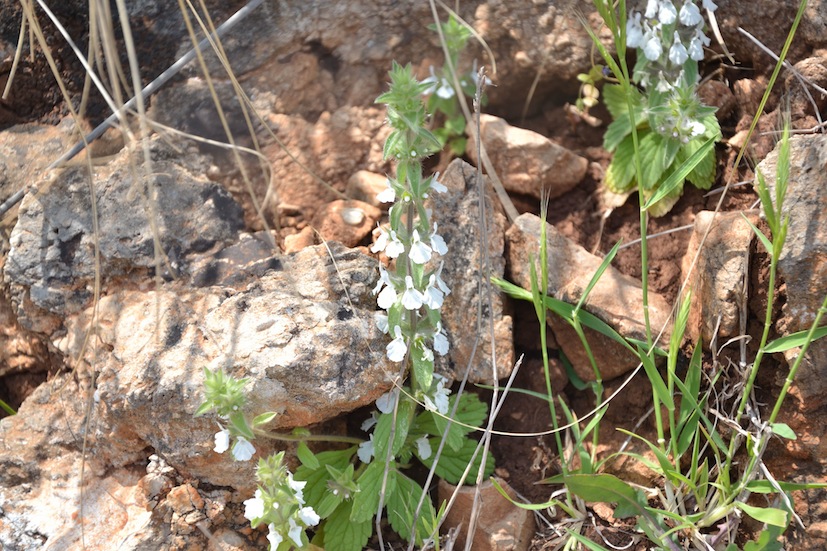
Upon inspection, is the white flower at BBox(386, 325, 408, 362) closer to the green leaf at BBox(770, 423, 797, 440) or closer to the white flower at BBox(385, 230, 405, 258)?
the white flower at BBox(385, 230, 405, 258)

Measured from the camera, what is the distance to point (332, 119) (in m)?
2.72

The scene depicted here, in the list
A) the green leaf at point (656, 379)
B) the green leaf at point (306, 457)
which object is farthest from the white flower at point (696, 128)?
the green leaf at point (306, 457)

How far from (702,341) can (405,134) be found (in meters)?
1.08

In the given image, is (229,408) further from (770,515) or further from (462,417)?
(770,515)

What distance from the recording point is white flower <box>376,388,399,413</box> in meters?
2.07

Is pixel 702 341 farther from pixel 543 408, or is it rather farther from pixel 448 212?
pixel 448 212

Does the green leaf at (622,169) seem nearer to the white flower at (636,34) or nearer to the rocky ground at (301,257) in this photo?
the rocky ground at (301,257)

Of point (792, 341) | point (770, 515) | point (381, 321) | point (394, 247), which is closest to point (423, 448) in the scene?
point (381, 321)

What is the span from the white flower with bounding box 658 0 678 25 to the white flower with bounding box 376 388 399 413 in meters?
1.42

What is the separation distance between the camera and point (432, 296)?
1.95 m

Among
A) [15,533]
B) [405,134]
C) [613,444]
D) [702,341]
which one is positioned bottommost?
[613,444]

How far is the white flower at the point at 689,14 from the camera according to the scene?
2.31 m

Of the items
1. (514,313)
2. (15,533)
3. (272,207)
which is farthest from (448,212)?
(15,533)

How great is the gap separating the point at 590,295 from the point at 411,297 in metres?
0.65
